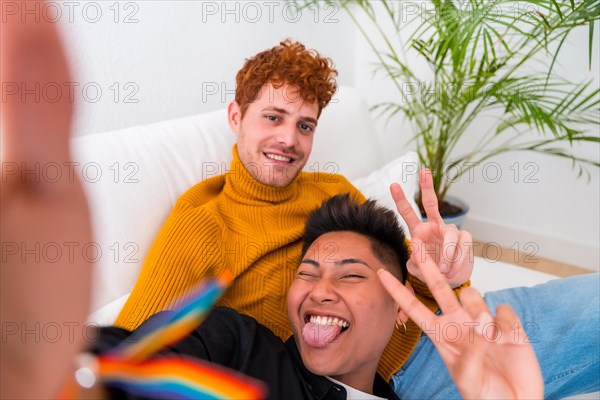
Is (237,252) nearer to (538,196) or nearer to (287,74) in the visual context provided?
(287,74)

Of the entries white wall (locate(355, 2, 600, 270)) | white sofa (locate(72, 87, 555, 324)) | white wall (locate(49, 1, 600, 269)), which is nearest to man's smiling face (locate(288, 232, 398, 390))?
white sofa (locate(72, 87, 555, 324))

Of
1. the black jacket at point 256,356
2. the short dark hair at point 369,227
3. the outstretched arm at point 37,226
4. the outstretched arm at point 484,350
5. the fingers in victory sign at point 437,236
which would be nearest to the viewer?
the outstretched arm at point 37,226

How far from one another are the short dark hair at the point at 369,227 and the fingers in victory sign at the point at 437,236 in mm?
73

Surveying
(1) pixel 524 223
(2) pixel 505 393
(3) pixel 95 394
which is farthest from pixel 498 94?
(3) pixel 95 394

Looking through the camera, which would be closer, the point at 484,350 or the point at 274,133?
the point at 484,350

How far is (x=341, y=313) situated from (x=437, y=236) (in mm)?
246

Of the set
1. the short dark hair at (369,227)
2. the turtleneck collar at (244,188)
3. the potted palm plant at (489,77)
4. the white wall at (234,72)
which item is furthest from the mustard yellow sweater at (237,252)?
the potted palm plant at (489,77)

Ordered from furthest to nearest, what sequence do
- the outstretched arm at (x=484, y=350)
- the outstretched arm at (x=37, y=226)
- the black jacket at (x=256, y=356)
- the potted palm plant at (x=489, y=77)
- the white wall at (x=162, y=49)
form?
the potted palm plant at (x=489, y=77) < the white wall at (x=162, y=49) < the black jacket at (x=256, y=356) < the outstretched arm at (x=484, y=350) < the outstretched arm at (x=37, y=226)

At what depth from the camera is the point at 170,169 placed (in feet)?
4.43

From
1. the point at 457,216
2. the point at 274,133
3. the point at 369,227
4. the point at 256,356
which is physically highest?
the point at 274,133

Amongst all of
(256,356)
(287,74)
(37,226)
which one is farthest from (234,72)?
(37,226)

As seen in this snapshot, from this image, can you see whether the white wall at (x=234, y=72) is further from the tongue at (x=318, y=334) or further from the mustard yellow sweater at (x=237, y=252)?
the tongue at (x=318, y=334)

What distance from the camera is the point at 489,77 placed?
198 cm

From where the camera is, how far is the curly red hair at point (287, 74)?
133 centimetres
